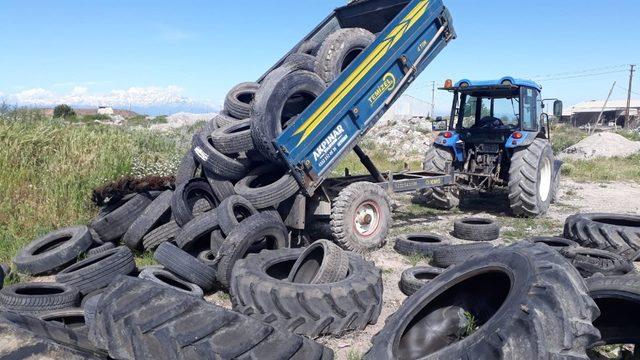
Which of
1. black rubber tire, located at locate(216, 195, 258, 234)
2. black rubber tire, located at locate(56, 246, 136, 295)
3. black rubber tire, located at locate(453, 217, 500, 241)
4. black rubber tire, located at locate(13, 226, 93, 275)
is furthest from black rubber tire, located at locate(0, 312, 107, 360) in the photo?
black rubber tire, located at locate(453, 217, 500, 241)

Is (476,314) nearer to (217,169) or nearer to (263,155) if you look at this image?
(263,155)

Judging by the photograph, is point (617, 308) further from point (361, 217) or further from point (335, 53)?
point (335, 53)

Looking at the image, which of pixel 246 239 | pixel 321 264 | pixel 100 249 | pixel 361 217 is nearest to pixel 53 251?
pixel 100 249

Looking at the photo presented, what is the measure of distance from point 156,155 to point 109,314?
7975 mm

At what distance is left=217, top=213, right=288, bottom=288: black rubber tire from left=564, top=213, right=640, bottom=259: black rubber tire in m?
4.05

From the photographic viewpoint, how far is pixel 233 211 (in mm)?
6105

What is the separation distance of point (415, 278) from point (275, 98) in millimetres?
2842

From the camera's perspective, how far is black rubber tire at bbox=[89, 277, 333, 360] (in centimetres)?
301

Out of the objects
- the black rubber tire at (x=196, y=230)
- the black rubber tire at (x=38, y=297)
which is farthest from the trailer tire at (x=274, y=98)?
the black rubber tire at (x=38, y=297)

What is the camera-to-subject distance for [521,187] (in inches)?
341

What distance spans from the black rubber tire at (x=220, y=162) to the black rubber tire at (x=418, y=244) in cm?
241

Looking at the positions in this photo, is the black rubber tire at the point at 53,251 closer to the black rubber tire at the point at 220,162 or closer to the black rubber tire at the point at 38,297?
the black rubber tire at the point at 38,297

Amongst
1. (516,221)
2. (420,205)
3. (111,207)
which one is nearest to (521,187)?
(516,221)

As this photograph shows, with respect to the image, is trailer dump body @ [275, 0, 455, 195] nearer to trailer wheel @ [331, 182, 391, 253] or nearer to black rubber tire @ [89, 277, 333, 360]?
trailer wheel @ [331, 182, 391, 253]
